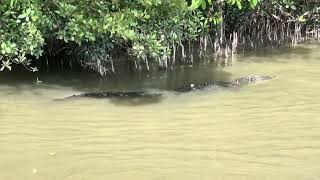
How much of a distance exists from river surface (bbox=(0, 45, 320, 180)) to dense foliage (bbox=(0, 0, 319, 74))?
1.59ft

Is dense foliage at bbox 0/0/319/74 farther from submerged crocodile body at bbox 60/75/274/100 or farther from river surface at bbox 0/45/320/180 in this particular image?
submerged crocodile body at bbox 60/75/274/100

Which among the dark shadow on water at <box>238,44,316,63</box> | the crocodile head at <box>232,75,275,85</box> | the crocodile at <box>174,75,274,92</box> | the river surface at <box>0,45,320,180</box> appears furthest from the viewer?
the dark shadow on water at <box>238,44,316,63</box>

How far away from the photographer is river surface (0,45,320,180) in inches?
159

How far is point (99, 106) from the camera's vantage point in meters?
5.90

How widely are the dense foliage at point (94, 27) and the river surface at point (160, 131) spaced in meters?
0.49

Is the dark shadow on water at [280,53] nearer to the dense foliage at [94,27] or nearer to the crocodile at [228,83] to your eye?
the dense foliage at [94,27]

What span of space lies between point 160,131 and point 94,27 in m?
2.05

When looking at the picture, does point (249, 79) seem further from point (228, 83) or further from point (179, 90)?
point (179, 90)

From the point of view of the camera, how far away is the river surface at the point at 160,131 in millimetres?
4035

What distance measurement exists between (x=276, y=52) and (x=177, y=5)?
3.50 metres

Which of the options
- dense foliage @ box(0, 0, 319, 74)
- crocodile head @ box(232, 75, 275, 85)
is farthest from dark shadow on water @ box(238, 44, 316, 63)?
crocodile head @ box(232, 75, 275, 85)

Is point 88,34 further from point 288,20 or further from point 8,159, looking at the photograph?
point 288,20

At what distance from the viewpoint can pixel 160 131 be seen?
16.4 ft

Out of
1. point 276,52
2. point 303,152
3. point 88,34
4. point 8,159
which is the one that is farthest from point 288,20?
point 8,159
